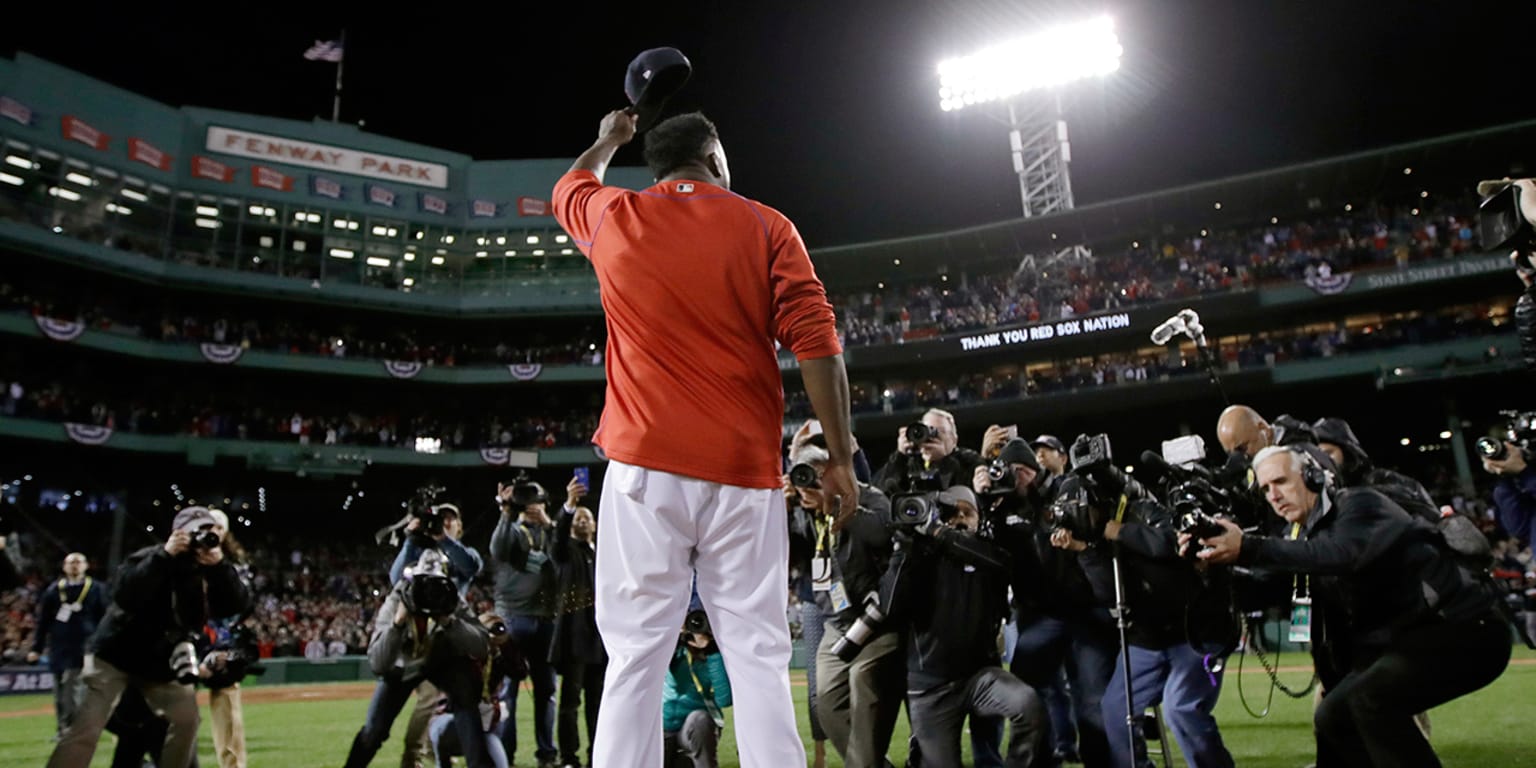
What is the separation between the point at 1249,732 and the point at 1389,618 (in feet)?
16.4

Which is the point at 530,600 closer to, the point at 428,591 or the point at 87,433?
the point at 428,591

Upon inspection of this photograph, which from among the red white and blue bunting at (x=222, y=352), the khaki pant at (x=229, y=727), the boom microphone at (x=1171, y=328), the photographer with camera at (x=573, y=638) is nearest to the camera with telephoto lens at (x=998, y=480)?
the boom microphone at (x=1171, y=328)

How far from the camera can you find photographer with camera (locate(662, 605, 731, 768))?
5.63m

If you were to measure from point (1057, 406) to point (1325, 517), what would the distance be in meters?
28.2

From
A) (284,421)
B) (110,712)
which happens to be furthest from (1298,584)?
(284,421)

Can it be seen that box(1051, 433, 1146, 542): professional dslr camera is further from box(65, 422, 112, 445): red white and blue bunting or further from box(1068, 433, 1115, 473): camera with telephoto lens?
box(65, 422, 112, 445): red white and blue bunting

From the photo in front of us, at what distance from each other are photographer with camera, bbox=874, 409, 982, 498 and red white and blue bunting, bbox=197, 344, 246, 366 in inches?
1268

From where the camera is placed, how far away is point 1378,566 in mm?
4047

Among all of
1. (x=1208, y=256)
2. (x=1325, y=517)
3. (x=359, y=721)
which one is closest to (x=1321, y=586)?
(x=1325, y=517)

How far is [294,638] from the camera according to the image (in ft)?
85.4

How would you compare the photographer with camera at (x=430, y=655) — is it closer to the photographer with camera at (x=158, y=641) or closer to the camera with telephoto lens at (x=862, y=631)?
the photographer with camera at (x=158, y=641)

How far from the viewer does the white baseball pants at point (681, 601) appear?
8.01 feet

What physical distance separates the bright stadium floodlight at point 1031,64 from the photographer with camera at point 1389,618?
1322 inches

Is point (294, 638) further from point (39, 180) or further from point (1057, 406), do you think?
point (1057, 406)
